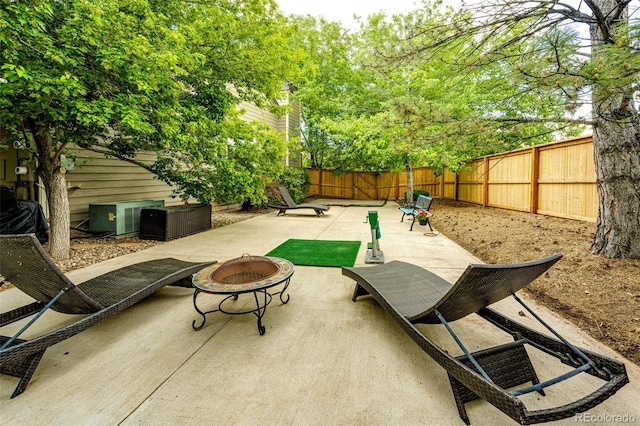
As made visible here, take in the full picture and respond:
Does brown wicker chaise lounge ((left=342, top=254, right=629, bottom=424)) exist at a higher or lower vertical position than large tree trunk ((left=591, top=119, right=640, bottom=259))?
lower

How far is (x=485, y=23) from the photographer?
3771mm

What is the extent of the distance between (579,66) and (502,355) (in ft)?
8.50

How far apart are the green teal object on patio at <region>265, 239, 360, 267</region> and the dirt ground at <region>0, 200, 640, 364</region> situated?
7.30 feet

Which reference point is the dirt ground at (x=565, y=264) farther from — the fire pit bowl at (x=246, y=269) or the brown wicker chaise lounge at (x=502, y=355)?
the fire pit bowl at (x=246, y=269)

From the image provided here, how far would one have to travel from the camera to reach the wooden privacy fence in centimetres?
651

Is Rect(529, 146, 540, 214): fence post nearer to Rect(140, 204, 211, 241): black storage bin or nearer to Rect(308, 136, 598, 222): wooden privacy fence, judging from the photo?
Rect(308, 136, 598, 222): wooden privacy fence

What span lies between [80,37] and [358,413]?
4.72 metres

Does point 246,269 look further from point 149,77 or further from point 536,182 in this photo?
point 536,182

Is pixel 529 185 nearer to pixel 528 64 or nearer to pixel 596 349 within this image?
pixel 528 64

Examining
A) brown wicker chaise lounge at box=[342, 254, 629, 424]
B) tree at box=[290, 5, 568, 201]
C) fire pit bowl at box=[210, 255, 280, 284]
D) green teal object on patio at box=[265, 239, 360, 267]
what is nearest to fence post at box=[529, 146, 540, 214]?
tree at box=[290, 5, 568, 201]

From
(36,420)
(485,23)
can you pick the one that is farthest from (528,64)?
(36,420)

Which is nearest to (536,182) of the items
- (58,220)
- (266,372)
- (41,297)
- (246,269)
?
(246,269)

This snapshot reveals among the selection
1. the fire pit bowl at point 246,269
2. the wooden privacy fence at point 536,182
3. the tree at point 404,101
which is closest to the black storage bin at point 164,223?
the fire pit bowl at point 246,269

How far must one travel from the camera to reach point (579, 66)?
2674 mm
